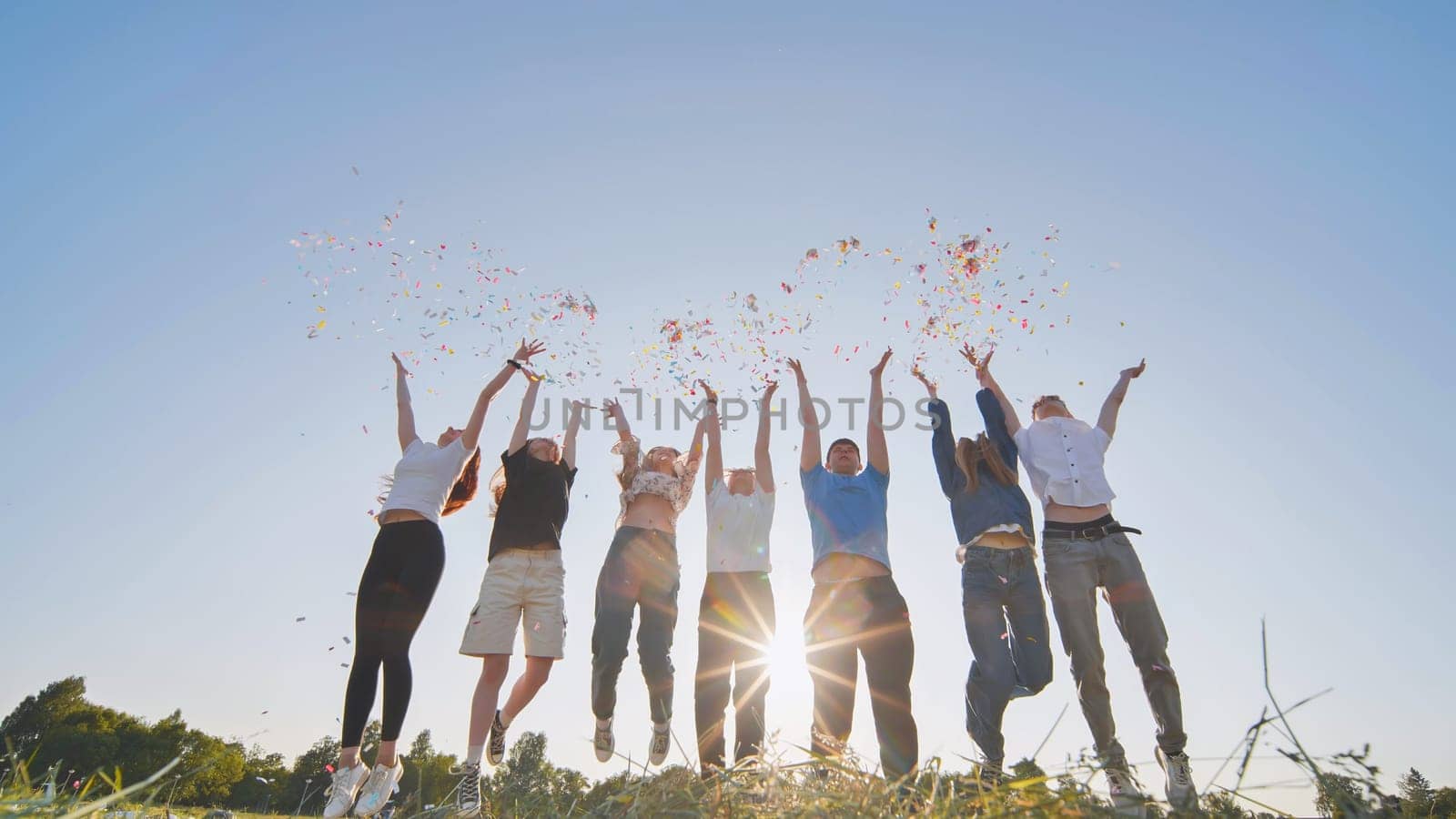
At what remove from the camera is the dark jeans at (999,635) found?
5.49m

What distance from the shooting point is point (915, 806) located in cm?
A: 206

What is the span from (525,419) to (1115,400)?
16.9ft

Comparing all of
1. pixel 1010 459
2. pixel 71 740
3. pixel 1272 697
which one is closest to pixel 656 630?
pixel 1010 459

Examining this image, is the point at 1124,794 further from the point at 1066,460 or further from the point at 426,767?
the point at 426,767

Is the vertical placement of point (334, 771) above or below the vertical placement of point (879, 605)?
below

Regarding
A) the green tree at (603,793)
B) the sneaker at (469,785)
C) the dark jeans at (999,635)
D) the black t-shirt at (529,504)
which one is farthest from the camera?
the black t-shirt at (529,504)

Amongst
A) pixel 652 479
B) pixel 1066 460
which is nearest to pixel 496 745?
pixel 652 479

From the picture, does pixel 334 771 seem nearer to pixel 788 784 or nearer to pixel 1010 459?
pixel 788 784

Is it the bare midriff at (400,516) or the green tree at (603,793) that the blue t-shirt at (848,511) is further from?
the green tree at (603,793)

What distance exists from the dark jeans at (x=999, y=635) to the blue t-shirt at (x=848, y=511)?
705 millimetres

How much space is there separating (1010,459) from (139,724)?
51.7 m

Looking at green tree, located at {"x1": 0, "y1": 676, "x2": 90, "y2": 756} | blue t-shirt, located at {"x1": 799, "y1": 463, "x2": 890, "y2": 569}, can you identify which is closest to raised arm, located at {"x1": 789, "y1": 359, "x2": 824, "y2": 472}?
blue t-shirt, located at {"x1": 799, "y1": 463, "x2": 890, "y2": 569}

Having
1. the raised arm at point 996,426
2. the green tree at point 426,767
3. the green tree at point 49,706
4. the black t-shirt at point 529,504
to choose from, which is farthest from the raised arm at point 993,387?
the green tree at point 49,706

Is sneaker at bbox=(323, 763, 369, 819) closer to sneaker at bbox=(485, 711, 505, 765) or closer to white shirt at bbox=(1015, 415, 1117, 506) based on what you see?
sneaker at bbox=(485, 711, 505, 765)
